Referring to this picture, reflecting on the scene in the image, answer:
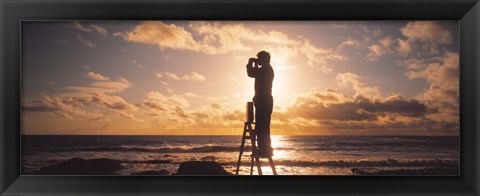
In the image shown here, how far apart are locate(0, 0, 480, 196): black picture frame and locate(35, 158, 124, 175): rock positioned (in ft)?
1.54

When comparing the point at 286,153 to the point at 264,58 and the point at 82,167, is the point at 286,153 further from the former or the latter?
the point at 82,167

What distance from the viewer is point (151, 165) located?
5.03 metres

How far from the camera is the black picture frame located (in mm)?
3537

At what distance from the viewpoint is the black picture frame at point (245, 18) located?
3.54m

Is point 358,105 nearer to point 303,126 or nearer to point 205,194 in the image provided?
point 303,126

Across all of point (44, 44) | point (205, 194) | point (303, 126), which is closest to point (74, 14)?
point (44, 44)

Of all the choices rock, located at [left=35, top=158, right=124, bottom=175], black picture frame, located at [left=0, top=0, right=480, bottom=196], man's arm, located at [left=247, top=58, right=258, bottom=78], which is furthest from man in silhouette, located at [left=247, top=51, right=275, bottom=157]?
rock, located at [left=35, top=158, right=124, bottom=175]

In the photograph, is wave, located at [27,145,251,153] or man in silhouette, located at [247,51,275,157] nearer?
man in silhouette, located at [247,51,275,157]

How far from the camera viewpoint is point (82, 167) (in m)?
5.08

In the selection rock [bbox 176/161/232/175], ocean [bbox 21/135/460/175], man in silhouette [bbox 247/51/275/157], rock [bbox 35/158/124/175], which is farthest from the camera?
rock [bbox 35/158/124/175]

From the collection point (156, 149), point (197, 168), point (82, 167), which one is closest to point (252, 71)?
point (197, 168)

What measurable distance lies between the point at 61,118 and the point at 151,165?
1.05 m

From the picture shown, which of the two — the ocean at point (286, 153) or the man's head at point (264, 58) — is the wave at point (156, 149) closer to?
A: the ocean at point (286, 153)

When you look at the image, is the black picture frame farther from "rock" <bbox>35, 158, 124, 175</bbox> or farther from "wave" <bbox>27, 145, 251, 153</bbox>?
"wave" <bbox>27, 145, 251, 153</bbox>
